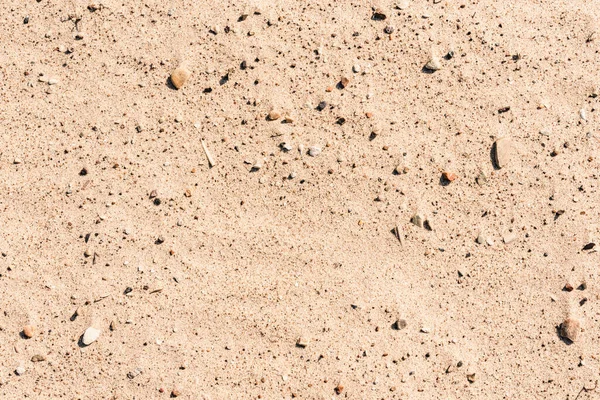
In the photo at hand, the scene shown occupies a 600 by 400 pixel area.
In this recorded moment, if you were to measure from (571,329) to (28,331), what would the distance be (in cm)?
296

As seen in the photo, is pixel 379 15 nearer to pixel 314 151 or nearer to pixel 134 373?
pixel 314 151

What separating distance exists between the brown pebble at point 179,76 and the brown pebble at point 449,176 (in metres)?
1.56

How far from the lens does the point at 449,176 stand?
9.29 ft

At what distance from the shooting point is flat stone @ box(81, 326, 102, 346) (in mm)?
2754

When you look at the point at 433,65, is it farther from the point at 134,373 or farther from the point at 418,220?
the point at 134,373

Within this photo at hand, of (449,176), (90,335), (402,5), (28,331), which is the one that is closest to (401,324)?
(449,176)

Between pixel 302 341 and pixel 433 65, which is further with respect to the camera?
pixel 433 65

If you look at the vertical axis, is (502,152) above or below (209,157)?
above

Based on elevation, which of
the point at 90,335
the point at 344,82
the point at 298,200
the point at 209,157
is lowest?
the point at 90,335

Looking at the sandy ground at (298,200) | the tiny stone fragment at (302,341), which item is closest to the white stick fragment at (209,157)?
the sandy ground at (298,200)

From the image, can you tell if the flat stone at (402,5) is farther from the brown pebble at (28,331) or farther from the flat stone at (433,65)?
the brown pebble at (28,331)

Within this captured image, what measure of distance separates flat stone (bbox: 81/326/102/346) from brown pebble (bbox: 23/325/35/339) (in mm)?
279

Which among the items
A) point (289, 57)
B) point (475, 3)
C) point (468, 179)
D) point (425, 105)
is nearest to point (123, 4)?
point (289, 57)

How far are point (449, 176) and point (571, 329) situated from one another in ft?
3.48
